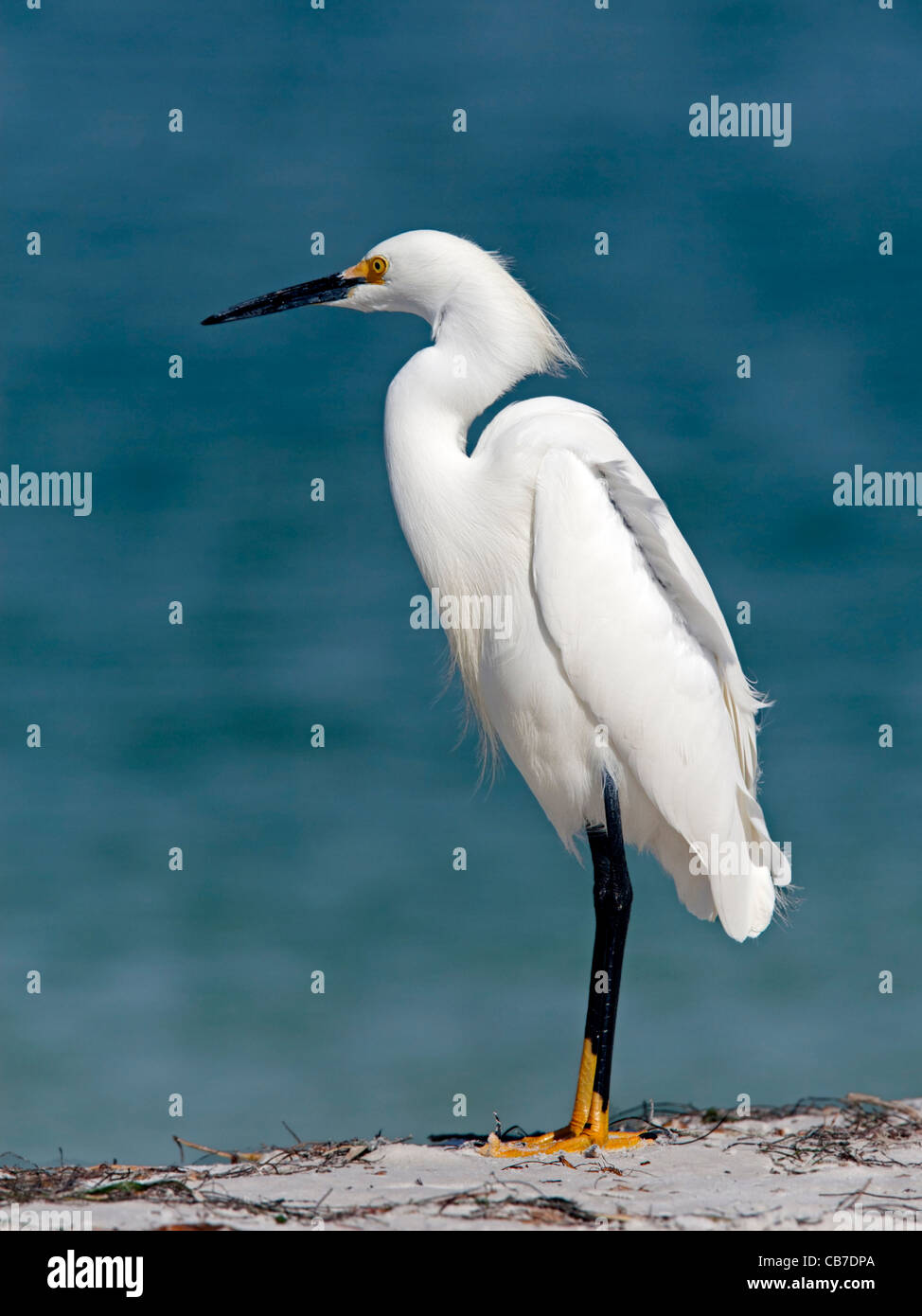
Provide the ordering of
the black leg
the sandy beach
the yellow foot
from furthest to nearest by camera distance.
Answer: the black leg → the yellow foot → the sandy beach

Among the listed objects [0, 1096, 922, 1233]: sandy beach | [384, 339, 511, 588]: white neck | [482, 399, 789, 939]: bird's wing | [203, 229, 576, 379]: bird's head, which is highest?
[203, 229, 576, 379]: bird's head

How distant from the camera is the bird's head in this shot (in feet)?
18.5

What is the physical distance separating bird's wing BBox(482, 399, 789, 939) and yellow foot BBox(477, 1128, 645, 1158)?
0.96 meters

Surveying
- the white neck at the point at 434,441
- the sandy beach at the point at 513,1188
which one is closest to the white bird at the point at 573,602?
the white neck at the point at 434,441

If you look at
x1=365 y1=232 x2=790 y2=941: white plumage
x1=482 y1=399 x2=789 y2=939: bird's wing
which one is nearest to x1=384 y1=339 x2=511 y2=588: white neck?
x1=365 y1=232 x2=790 y2=941: white plumage

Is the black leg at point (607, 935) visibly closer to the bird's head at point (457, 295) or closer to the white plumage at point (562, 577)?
the white plumage at point (562, 577)

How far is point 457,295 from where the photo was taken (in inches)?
225

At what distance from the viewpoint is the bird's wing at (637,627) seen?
5.40 metres

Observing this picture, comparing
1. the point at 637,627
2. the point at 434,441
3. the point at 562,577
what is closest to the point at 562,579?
the point at 562,577

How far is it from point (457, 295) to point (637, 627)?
5.17 feet

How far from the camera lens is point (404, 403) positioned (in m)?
5.61

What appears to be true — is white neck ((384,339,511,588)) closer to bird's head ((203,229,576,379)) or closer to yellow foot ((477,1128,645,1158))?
bird's head ((203,229,576,379))

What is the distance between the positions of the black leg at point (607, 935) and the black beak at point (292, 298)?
7.99 ft

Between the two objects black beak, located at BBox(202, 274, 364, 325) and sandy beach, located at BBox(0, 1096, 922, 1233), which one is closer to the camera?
sandy beach, located at BBox(0, 1096, 922, 1233)
